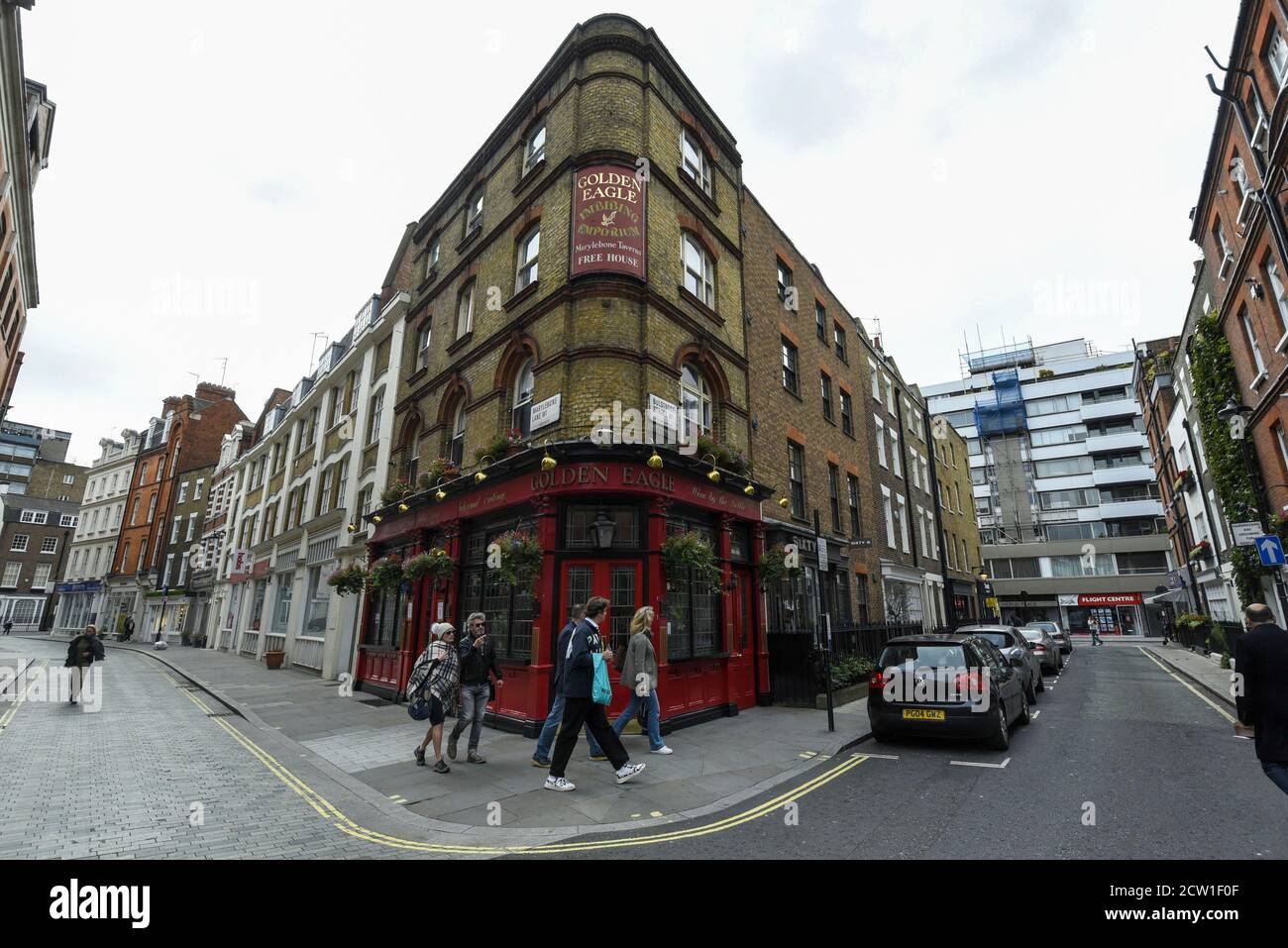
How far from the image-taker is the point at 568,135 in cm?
1243

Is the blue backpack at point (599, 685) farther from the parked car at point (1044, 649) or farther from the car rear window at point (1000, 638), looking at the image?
the parked car at point (1044, 649)

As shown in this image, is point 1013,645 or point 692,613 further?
point 1013,645

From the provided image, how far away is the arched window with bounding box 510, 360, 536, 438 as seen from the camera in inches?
461

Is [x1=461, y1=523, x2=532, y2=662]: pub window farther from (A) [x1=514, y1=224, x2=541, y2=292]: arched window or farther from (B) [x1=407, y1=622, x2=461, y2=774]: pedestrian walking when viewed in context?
(A) [x1=514, y1=224, x2=541, y2=292]: arched window

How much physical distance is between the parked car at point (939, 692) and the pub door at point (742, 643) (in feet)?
10.3

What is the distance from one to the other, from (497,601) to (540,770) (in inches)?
166

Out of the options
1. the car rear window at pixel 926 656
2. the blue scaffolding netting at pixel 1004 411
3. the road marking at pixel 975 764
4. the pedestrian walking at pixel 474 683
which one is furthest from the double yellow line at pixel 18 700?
the blue scaffolding netting at pixel 1004 411

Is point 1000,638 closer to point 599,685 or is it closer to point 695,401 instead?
point 695,401

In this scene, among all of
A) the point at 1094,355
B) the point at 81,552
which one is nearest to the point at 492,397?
the point at 81,552

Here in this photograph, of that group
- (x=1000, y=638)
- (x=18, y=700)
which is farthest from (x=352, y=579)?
(x=1000, y=638)

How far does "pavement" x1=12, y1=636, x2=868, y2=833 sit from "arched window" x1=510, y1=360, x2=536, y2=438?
5.93 metres

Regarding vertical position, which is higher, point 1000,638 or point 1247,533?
point 1247,533

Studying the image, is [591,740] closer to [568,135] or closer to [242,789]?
[242,789]

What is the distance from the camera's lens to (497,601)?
10820mm
